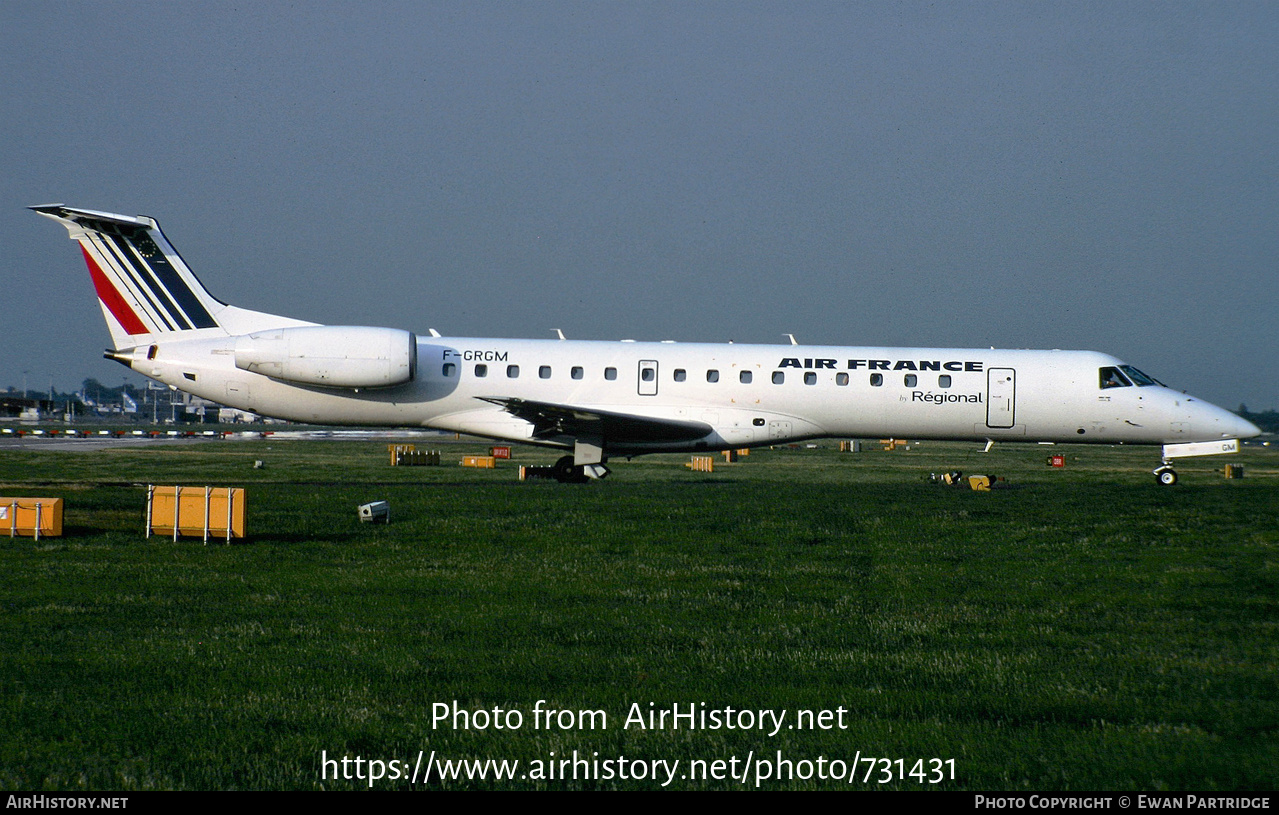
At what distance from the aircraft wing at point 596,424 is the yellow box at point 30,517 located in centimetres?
1015

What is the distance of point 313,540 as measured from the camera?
13.9 m

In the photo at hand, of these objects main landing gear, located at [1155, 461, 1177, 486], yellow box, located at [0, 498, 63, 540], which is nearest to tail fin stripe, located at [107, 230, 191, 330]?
yellow box, located at [0, 498, 63, 540]

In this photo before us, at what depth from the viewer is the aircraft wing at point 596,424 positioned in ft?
75.4

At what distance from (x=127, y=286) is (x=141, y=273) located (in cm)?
45

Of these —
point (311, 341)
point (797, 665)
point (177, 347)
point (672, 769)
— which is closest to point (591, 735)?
point (672, 769)

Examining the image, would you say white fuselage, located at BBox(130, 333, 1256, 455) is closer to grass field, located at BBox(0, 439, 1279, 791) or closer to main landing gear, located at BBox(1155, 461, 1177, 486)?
main landing gear, located at BBox(1155, 461, 1177, 486)

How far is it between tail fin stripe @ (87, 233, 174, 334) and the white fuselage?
0.61 meters

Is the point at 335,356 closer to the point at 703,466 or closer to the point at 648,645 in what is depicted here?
the point at 703,466

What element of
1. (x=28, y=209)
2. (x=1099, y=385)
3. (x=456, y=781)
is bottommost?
(x=456, y=781)

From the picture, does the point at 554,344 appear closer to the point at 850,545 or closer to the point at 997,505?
the point at 997,505

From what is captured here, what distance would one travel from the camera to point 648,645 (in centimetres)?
788

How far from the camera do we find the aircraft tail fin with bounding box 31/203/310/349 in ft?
78.7

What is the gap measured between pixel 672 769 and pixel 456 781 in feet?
3.55

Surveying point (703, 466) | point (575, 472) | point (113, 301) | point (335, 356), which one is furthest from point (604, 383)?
point (113, 301)
